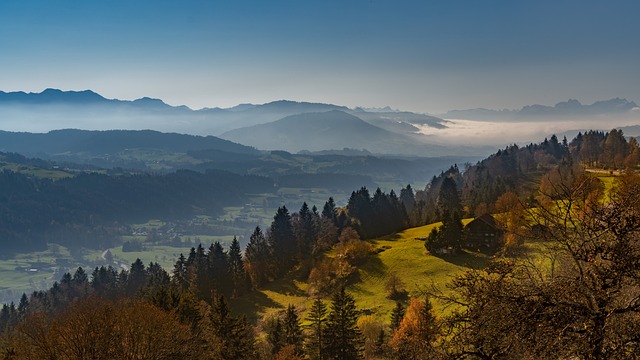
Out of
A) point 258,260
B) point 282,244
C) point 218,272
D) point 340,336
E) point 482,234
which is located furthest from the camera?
point 282,244

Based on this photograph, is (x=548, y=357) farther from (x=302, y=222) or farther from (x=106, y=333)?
(x=302, y=222)

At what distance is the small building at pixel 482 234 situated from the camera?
73125mm

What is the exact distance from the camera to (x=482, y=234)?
74.1 metres

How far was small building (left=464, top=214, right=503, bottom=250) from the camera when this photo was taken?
73125mm

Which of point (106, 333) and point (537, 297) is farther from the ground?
point (537, 297)

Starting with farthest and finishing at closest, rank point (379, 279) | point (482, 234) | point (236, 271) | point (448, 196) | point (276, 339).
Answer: point (448, 196)
point (236, 271)
point (482, 234)
point (379, 279)
point (276, 339)

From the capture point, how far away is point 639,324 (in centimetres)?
677

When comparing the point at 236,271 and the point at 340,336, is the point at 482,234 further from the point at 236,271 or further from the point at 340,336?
the point at 236,271

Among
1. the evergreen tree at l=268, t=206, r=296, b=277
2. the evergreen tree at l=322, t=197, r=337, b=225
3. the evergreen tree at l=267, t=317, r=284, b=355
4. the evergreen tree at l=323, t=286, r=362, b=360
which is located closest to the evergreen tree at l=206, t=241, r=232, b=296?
the evergreen tree at l=268, t=206, r=296, b=277

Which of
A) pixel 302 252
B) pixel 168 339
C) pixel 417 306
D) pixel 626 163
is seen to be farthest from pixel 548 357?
pixel 626 163

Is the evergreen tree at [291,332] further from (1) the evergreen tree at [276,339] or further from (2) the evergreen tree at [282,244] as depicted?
(2) the evergreen tree at [282,244]

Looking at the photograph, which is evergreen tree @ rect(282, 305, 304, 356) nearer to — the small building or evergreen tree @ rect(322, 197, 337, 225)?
the small building

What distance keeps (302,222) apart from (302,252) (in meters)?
8.76

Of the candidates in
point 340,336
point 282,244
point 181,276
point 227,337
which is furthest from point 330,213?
point 227,337
